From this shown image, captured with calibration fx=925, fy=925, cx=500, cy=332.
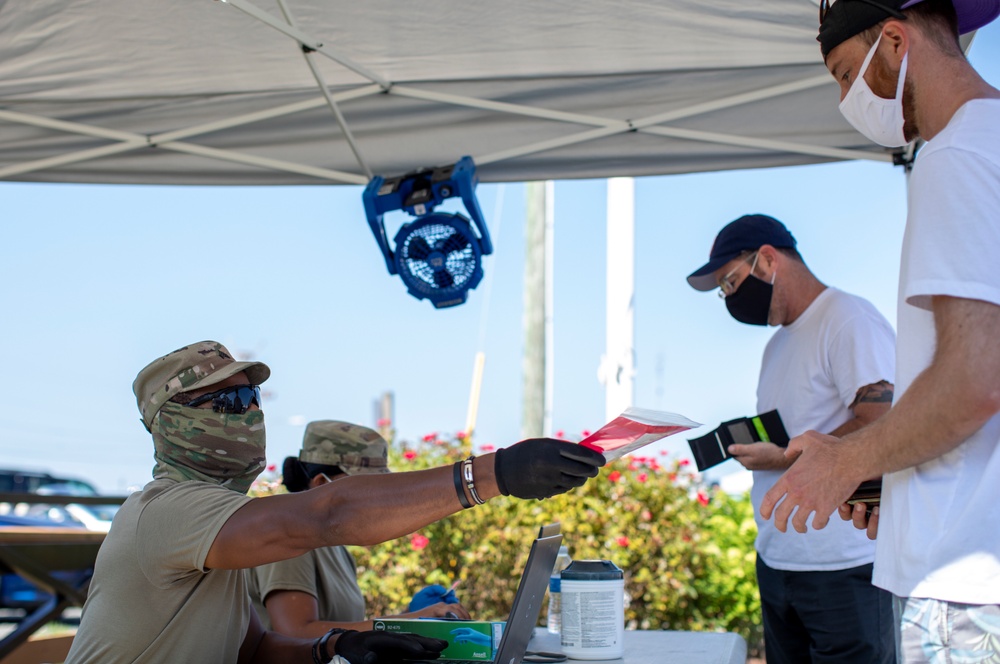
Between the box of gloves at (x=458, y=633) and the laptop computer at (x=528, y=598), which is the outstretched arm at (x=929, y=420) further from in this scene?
the box of gloves at (x=458, y=633)

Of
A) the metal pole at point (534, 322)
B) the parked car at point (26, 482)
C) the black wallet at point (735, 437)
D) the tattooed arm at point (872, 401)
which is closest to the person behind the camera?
the tattooed arm at point (872, 401)

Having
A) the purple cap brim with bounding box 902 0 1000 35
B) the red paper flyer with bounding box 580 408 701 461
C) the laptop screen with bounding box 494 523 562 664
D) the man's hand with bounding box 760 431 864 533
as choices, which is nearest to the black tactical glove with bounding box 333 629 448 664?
the laptop screen with bounding box 494 523 562 664

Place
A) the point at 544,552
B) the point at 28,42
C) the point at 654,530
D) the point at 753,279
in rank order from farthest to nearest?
the point at 654,530 < the point at 28,42 < the point at 753,279 < the point at 544,552

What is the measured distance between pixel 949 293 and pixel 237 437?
1.57 metres

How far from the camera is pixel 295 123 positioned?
4.02 meters

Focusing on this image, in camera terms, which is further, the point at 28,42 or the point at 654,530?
the point at 654,530

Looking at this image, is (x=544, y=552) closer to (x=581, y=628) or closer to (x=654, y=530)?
(x=581, y=628)

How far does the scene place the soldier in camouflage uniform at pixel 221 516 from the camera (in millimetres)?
1771

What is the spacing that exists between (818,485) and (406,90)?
274 centimetres

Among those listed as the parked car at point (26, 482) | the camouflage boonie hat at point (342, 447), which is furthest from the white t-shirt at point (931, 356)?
the parked car at point (26, 482)

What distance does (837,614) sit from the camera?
2812 millimetres

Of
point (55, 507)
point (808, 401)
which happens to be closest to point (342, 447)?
point (808, 401)

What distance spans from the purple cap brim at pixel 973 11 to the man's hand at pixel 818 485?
793 mm

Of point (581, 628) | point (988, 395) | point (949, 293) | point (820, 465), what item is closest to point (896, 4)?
point (949, 293)
